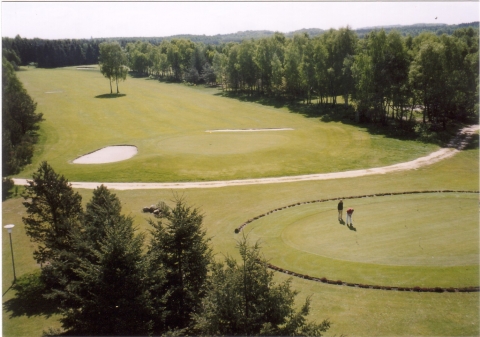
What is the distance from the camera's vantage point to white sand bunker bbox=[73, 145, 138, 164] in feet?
200

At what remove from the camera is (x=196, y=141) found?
68.8 metres

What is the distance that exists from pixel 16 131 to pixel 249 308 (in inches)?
2443

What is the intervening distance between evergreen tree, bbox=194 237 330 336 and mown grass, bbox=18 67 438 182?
3644 centimetres

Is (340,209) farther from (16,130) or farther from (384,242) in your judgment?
(16,130)

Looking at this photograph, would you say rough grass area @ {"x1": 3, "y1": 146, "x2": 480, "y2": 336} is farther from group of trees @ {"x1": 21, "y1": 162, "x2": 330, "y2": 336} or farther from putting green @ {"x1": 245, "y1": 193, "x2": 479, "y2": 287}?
group of trees @ {"x1": 21, "y1": 162, "x2": 330, "y2": 336}

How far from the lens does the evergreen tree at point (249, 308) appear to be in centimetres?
1544

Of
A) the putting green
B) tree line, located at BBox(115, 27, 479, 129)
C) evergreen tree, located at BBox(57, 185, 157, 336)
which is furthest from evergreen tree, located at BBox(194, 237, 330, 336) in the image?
tree line, located at BBox(115, 27, 479, 129)

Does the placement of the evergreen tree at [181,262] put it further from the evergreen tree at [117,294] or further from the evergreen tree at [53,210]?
A: the evergreen tree at [53,210]

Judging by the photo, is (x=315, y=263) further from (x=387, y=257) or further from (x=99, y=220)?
(x=99, y=220)

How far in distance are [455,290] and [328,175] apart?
3034 cm

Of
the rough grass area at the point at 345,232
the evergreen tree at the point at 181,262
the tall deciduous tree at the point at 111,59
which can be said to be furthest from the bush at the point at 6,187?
the tall deciduous tree at the point at 111,59

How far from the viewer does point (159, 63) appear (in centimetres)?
17688

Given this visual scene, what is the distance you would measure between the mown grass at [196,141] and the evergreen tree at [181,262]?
103 ft

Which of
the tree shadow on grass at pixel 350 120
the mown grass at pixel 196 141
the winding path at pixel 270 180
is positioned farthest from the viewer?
the tree shadow on grass at pixel 350 120
